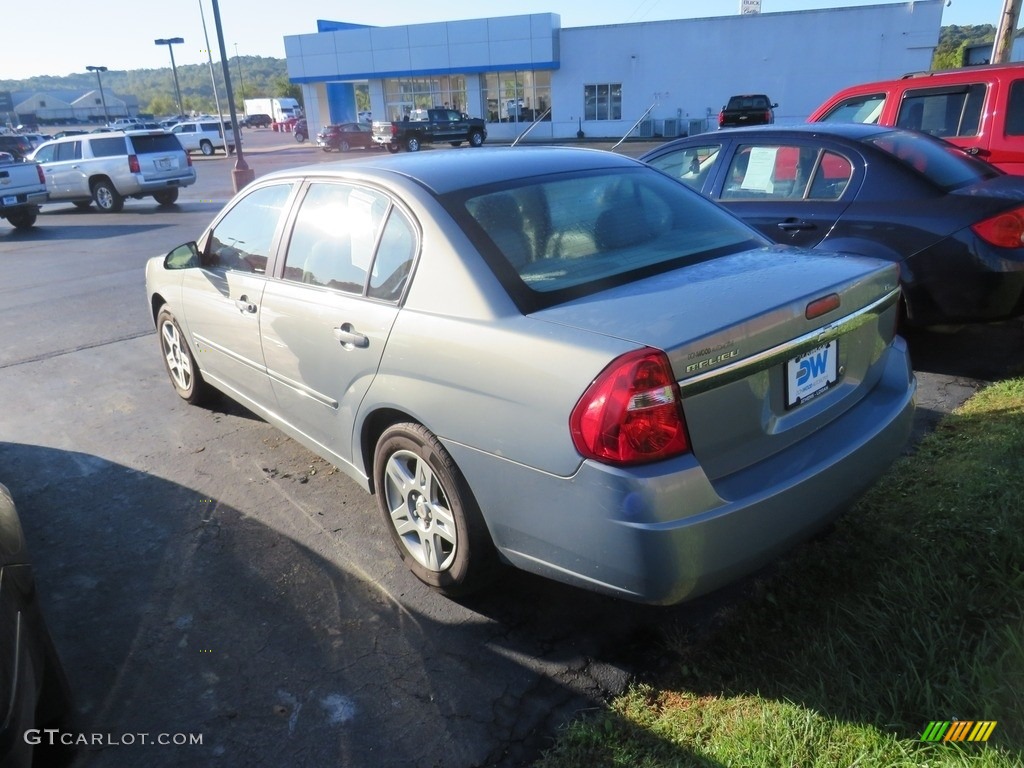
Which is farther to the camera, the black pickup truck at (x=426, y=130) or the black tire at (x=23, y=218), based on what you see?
the black pickup truck at (x=426, y=130)

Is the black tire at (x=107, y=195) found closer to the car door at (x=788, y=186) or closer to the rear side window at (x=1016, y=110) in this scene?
the car door at (x=788, y=186)

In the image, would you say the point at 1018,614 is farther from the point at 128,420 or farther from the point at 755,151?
the point at 128,420

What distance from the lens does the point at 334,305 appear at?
3.36 metres

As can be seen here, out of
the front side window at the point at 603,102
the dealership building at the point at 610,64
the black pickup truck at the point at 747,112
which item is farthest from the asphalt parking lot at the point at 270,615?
the front side window at the point at 603,102

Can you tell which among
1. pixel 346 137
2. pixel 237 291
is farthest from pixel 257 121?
pixel 237 291

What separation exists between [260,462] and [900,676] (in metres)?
3.50

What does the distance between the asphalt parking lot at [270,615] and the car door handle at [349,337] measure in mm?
1011

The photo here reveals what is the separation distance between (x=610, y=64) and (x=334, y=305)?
42.5 meters

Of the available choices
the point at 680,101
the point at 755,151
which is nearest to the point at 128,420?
the point at 755,151

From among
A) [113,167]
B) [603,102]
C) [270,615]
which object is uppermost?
[603,102]

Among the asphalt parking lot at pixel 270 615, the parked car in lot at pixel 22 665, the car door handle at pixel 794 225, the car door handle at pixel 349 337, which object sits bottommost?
the asphalt parking lot at pixel 270 615

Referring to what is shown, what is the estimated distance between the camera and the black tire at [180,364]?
17.2 ft

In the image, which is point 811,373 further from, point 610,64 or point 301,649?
point 610,64

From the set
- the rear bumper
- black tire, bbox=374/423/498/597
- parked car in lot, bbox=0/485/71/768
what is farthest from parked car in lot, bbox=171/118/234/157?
the rear bumper
